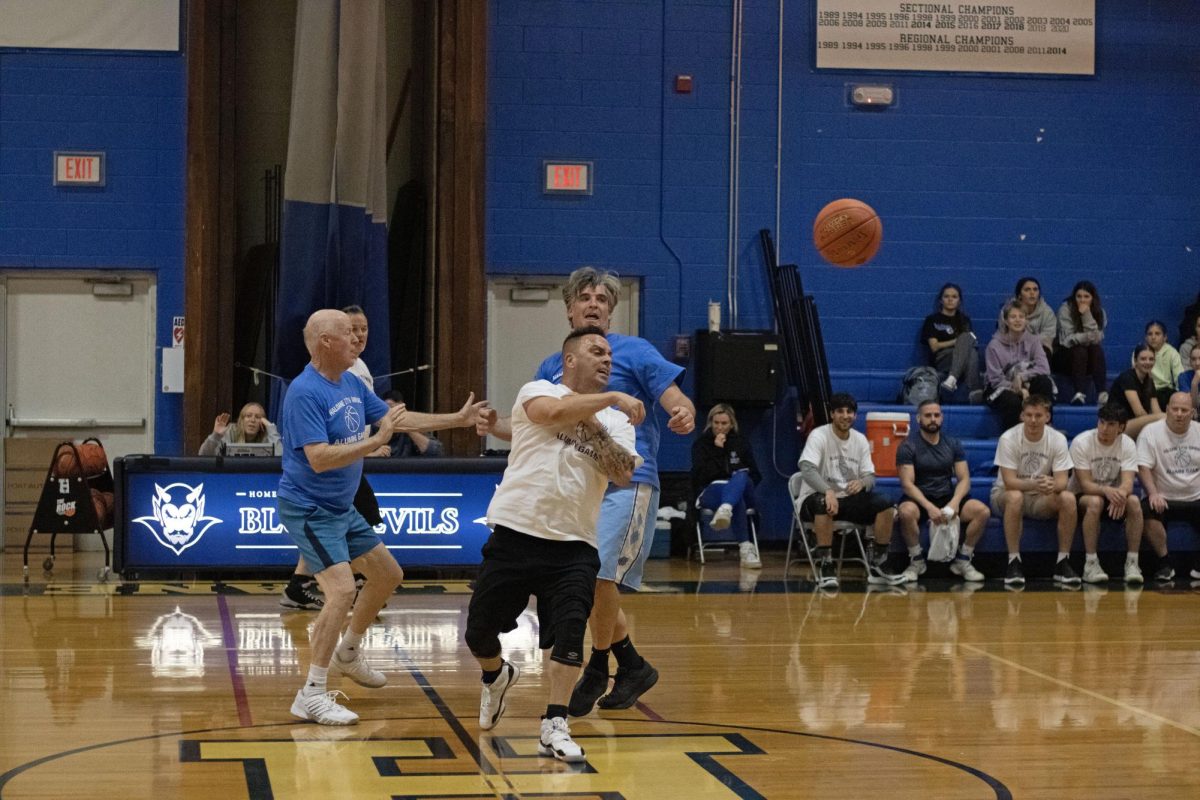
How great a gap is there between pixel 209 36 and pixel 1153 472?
8045 millimetres

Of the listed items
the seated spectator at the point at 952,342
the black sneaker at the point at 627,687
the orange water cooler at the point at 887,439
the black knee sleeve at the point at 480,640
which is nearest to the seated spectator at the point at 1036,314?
the seated spectator at the point at 952,342

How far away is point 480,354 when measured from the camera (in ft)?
40.6

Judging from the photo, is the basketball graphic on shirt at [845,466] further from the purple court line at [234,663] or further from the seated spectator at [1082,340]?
the purple court line at [234,663]

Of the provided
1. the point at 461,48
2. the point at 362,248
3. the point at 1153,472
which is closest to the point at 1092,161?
the point at 1153,472

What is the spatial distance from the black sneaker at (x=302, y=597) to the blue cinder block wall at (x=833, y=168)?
462 centimetres

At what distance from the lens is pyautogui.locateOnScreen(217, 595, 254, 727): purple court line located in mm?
5816

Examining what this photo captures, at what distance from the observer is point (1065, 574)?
10.7 metres

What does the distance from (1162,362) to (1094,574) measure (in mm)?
2628

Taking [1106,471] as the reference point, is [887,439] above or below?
above

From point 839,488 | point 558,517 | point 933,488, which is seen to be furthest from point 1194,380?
point 558,517

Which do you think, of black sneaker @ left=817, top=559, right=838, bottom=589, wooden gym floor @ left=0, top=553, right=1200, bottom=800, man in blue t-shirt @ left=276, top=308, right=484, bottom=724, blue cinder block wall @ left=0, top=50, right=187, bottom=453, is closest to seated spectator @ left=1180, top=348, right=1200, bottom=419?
wooden gym floor @ left=0, top=553, right=1200, bottom=800

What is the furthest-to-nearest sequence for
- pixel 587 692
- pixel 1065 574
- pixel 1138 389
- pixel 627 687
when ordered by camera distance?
1. pixel 1138 389
2. pixel 1065 574
3. pixel 627 687
4. pixel 587 692

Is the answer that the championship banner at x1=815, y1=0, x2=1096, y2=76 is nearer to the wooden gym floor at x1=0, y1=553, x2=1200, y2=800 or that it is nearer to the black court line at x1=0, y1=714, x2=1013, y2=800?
the wooden gym floor at x1=0, y1=553, x2=1200, y2=800

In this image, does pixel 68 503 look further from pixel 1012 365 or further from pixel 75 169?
pixel 1012 365
